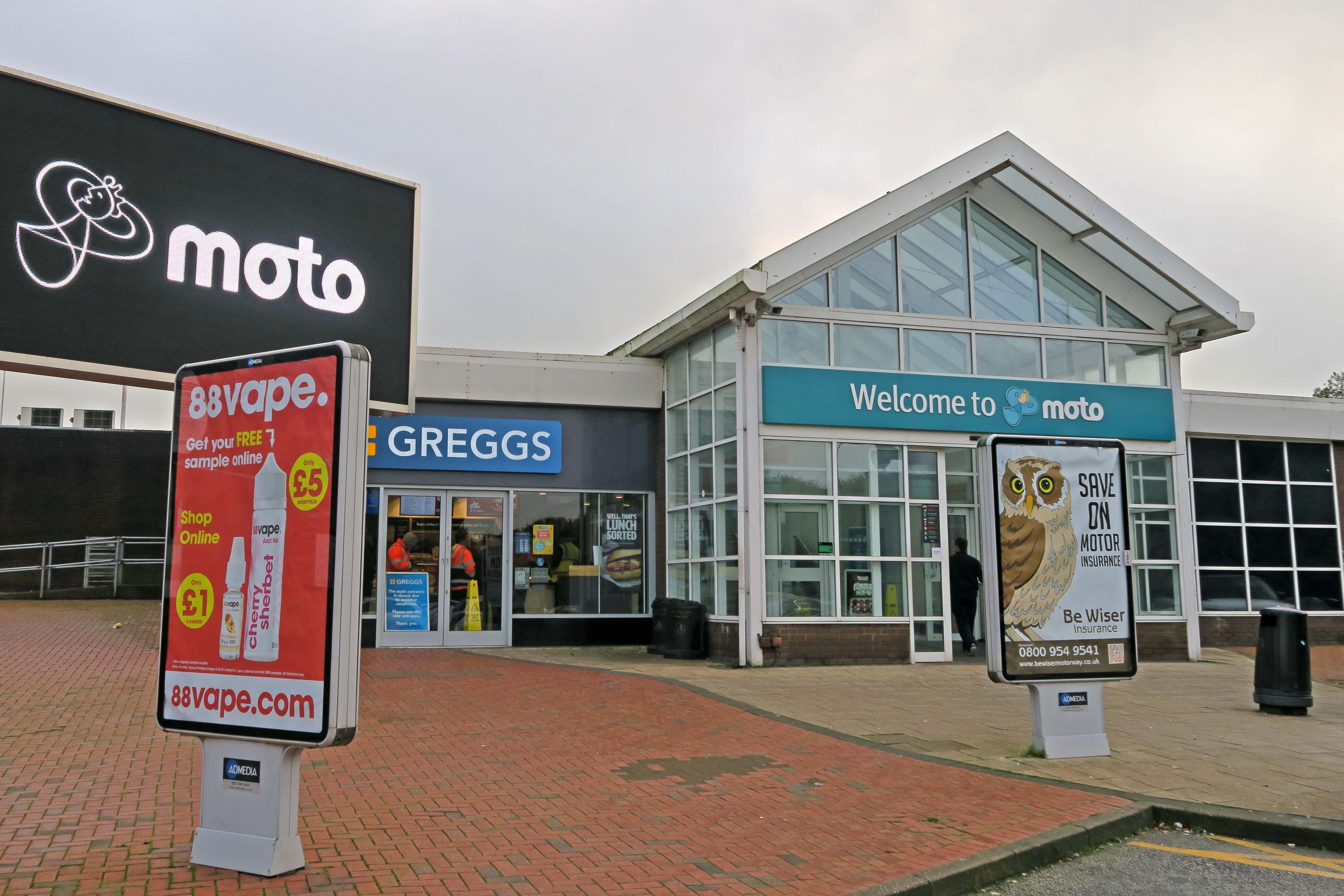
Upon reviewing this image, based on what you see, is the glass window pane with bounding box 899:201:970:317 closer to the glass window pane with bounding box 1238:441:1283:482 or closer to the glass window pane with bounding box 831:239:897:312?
the glass window pane with bounding box 831:239:897:312

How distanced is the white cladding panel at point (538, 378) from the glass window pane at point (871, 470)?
3949 millimetres

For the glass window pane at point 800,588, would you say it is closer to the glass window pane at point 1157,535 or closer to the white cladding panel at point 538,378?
the white cladding panel at point 538,378

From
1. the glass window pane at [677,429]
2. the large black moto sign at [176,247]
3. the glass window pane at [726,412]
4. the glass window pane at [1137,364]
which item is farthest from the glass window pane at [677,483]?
the large black moto sign at [176,247]

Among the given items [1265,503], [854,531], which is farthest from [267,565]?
[1265,503]

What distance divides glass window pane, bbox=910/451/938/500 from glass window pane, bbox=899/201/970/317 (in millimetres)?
2107

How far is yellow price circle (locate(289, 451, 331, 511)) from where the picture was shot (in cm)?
504

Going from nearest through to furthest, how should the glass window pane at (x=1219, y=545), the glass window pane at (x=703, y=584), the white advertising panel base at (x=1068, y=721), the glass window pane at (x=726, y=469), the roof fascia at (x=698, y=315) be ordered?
1. the white advertising panel base at (x=1068, y=721)
2. the roof fascia at (x=698, y=315)
3. the glass window pane at (x=726, y=469)
4. the glass window pane at (x=703, y=584)
5. the glass window pane at (x=1219, y=545)

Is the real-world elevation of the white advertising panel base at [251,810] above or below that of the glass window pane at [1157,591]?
below

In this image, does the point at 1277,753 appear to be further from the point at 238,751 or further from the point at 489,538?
the point at 489,538

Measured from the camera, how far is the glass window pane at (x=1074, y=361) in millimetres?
16203

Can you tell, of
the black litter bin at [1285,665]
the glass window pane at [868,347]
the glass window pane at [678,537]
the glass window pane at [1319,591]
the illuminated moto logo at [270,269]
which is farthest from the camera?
the glass window pane at [1319,591]

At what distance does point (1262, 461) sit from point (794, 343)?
33.5ft

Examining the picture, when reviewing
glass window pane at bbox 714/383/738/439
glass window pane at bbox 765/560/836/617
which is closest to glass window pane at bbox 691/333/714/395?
glass window pane at bbox 714/383/738/439

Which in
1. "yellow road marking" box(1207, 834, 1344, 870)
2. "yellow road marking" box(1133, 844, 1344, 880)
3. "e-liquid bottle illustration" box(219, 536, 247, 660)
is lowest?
"yellow road marking" box(1207, 834, 1344, 870)
